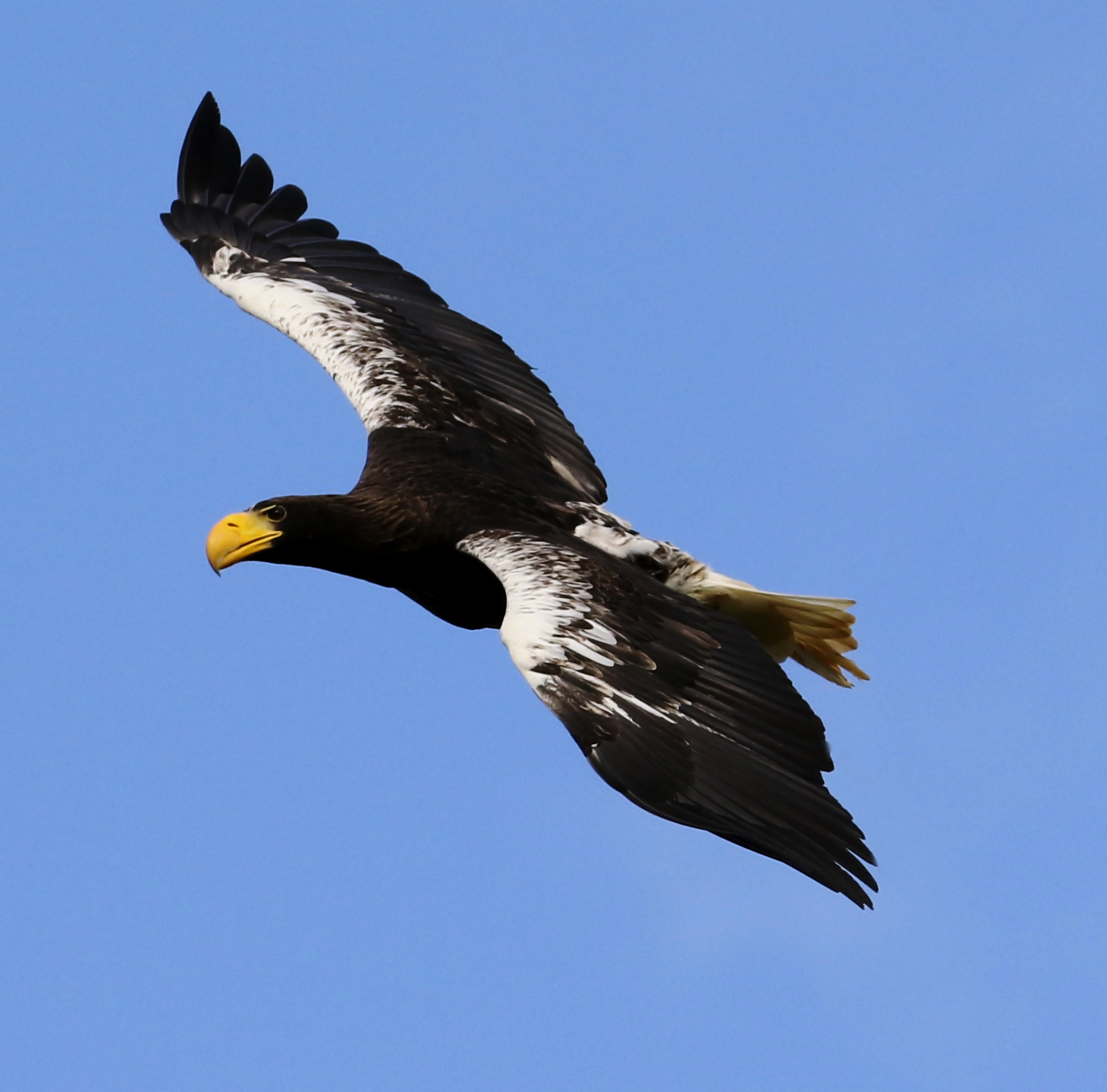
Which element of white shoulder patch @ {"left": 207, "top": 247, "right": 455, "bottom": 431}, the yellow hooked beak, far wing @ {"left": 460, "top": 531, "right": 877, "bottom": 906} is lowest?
far wing @ {"left": 460, "top": 531, "right": 877, "bottom": 906}

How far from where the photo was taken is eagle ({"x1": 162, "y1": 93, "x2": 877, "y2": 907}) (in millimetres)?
6973

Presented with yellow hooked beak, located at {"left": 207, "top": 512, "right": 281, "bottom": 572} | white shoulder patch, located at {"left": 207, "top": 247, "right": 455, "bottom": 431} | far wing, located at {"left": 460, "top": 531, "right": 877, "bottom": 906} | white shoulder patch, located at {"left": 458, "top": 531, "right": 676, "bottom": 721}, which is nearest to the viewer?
far wing, located at {"left": 460, "top": 531, "right": 877, "bottom": 906}

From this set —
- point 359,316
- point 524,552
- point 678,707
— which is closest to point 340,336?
point 359,316

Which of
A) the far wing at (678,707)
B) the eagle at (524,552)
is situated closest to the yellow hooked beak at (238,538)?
the eagle at (524,552)

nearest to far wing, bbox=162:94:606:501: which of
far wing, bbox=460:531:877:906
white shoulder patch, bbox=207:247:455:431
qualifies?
white shoulder patch, bbox=207:247:455:431

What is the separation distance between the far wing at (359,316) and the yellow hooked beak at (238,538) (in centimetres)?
99

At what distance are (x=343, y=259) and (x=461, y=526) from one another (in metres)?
2.96

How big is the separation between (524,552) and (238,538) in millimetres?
1368

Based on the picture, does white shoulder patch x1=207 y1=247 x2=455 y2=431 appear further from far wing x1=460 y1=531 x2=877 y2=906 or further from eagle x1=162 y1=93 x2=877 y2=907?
far wing x1=460 y1=531 x2=877 y2=906

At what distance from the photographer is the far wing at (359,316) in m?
9.45

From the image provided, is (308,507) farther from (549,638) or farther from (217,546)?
(549,638)

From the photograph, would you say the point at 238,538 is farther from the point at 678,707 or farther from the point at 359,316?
the point at 678,707

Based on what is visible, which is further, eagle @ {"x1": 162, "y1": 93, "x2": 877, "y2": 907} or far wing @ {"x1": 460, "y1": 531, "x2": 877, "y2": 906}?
eagle @ {"x1": 162, "y1": 93, "x2": 877, "y2": 907}

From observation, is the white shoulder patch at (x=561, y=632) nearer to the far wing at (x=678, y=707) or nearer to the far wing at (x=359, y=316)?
the far wing at (x=678, y=707)
